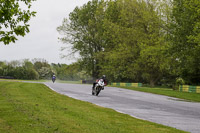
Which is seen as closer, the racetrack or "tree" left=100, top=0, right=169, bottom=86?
the racetrack

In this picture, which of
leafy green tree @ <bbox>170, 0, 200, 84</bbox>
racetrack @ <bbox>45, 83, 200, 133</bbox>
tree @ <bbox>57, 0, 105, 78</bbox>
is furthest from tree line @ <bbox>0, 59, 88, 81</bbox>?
racetrack @ <bbox>45, 83, 200, 133</bbox>

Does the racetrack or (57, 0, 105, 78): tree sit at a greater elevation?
(57, 0, 105, 78): tree

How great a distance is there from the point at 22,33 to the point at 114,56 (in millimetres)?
36154

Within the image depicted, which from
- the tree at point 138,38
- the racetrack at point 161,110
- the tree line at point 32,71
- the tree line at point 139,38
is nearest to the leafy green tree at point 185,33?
the tree line at point 139,38

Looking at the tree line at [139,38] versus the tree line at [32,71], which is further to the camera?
the tree line at [32,71]

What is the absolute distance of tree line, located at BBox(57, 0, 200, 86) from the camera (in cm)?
3491

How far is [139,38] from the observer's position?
160ft

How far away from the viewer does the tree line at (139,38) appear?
3491 centimetres

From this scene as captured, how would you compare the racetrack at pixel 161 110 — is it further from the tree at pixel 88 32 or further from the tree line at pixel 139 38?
the tree at pixel 88 32

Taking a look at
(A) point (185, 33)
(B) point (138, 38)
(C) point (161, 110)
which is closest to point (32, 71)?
(B) point (138, 38)

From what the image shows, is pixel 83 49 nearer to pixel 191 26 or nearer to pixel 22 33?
pixel 191 26

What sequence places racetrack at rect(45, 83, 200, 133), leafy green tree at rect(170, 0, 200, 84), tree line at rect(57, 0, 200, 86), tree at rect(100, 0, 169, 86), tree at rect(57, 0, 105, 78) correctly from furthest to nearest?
tree at rect(57, 0, 105, 78), tree at rect(100, 0, 169, 86), tree line at rect(57, 0, 200, 86), leafy green tree at rect(170, 0, 200, 84), racetrack at rect(45, 83, 200, 133)

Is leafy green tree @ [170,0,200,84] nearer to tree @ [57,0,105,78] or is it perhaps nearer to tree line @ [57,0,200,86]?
tree line @ [57,0,200,86]

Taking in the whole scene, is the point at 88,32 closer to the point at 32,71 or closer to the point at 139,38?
the point at 139,38
